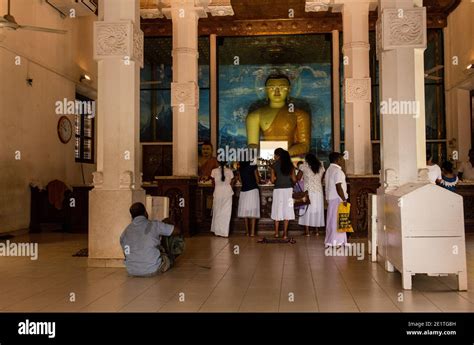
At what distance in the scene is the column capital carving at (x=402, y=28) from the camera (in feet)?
22.0

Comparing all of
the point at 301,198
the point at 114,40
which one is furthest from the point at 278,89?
the point at 114,40

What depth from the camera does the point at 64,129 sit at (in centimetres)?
1423

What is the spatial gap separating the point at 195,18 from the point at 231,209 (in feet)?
14.7

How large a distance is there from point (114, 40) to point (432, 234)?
479cm

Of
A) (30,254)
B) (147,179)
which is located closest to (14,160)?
(30,254)

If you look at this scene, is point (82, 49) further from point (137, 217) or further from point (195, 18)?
point (137, 217)

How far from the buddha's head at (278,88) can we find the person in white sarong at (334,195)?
941 centimetres

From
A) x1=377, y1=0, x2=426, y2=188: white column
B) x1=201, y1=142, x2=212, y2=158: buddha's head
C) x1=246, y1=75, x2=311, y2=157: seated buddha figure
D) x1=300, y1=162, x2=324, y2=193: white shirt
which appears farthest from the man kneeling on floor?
x1=246, y1=75, x2=311, y2=157: seated buddha figure

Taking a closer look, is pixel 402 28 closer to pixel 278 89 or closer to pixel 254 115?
pixel 278 89

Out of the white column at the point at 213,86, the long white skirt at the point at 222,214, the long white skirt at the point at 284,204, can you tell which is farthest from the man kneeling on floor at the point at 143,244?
the white column at the point at 213,86

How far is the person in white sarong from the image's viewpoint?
8266 millimetres

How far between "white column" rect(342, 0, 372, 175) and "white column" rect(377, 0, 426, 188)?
4508 millimetres

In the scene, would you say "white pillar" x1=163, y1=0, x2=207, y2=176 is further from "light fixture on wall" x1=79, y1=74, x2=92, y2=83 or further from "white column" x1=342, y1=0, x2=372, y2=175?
"light fixture on wall" x1=79, y1=74, x2=92, y2=83

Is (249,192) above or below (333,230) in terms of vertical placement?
above
